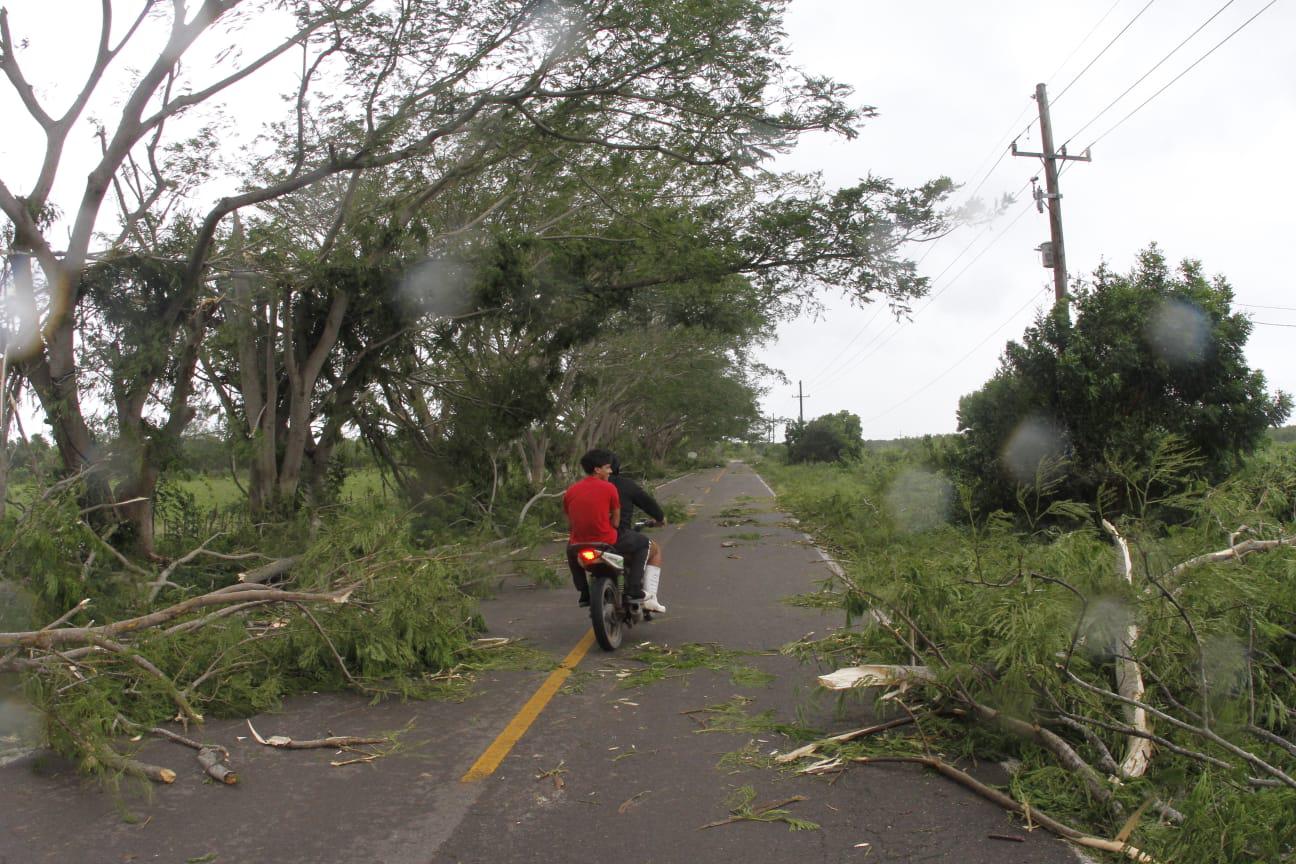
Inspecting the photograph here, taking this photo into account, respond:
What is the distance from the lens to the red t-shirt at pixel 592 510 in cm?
933

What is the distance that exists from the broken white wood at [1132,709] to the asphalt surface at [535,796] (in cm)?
68

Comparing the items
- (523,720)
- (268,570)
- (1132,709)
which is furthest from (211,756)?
(268,570)

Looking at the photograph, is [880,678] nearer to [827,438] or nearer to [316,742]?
[316,742]

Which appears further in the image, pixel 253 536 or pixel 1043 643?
pixel 253 536

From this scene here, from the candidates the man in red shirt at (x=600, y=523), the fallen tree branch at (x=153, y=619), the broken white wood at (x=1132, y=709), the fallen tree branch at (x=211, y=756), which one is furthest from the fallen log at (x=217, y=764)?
the broken white wood at (x=1132, y=709)

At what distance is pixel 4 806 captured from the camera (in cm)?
536

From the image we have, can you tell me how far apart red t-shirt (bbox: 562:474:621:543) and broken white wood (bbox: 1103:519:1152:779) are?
15.0 ft

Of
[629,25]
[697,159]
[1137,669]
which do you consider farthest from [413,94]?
[1137,669]

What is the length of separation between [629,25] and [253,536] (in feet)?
27.3

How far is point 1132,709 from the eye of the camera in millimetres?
5363

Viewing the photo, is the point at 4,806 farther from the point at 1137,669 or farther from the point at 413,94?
the point at 413,94

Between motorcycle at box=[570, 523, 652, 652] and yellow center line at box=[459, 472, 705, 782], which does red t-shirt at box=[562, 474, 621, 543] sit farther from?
yellow center line at box=[459, 472, 705, 782]

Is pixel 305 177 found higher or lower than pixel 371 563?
higher

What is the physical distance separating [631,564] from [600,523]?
1.87 feet
